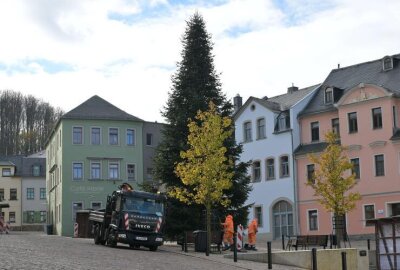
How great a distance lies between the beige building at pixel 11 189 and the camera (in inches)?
3676

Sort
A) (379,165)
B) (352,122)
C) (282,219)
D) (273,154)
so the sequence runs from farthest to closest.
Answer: (273,154) < (282,219) < (352,122) < (379,165)

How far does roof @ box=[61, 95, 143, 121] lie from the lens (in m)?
66.1

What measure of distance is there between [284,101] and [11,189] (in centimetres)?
4969

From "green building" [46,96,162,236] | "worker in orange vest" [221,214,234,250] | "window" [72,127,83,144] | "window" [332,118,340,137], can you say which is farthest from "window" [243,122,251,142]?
"worker in orange vest" [221,214,234,250]

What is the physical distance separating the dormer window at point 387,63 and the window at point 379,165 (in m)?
6.71

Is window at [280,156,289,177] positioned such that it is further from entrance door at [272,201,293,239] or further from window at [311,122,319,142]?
window at [311,122,319,142]

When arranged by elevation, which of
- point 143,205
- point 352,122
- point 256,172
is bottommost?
point 143,205

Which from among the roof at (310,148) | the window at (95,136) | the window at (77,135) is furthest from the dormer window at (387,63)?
the window at (77,135)

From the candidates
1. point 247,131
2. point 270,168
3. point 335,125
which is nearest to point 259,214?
point 270,168

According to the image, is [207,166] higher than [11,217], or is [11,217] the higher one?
[207,166]

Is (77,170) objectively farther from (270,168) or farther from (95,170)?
(270,168)

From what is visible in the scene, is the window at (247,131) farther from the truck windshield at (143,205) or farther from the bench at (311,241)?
the truck windshield at (143,205)

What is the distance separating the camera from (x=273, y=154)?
2183 inches

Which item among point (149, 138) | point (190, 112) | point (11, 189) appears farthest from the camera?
point (11, 189)
